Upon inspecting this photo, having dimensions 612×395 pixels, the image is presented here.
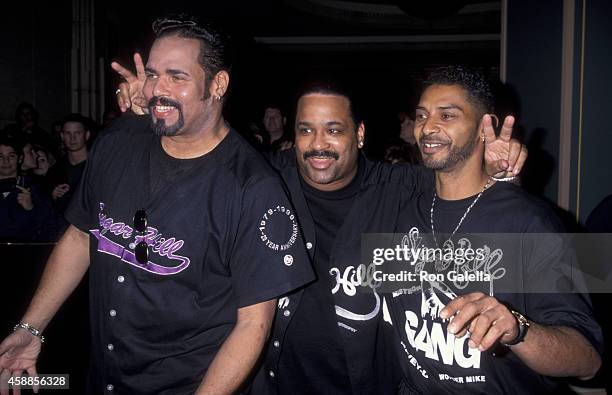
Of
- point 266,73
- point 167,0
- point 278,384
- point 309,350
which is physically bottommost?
point 278,384

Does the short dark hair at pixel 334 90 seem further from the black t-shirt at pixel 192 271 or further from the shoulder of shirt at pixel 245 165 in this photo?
the black t-shirt at pixel 192 271

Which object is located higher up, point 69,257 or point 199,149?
point 199,149

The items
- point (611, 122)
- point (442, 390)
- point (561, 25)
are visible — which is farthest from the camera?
point (561, 25)

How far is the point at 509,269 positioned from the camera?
1993 millimetres

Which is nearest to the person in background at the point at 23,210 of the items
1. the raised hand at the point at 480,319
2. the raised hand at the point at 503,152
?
the raised hand at the point at 503,152

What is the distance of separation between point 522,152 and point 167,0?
13082mm

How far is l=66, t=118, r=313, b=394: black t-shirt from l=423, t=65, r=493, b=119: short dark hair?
0.87 metres

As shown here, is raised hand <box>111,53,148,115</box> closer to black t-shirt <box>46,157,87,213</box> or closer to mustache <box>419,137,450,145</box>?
mustache <box>419,137,450,145</box>

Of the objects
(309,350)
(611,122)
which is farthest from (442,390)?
(611,122)

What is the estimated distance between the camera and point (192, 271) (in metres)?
2.01

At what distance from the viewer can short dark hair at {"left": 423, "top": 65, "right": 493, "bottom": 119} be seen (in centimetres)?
239

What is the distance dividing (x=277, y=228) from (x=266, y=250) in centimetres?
9

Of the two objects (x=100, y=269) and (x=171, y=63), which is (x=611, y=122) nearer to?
(x=171, y=63)

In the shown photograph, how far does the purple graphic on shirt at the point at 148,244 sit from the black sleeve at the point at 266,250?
0.66ft
